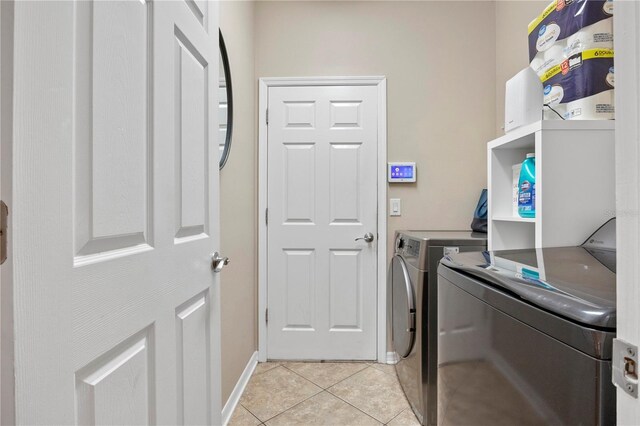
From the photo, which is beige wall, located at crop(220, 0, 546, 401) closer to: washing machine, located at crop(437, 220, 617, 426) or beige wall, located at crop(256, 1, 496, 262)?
beige wall, located at crop(256, 1, 496, 262)

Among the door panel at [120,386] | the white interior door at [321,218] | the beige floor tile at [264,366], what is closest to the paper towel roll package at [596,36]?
the white interior door at [321,218]

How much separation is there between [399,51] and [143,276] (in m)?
2.32

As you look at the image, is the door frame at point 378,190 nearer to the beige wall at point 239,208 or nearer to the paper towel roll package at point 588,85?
the beige wall at point 239,208

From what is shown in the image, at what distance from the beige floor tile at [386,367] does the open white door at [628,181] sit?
1922 mm

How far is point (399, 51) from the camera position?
2227mm

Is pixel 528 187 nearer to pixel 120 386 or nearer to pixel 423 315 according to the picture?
pixel 423 315

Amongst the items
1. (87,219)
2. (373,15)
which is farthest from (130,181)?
(373,15)

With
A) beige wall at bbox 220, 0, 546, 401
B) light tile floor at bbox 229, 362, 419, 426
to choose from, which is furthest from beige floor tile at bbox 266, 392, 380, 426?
beige wall at bbox 220, 0, 546, 401

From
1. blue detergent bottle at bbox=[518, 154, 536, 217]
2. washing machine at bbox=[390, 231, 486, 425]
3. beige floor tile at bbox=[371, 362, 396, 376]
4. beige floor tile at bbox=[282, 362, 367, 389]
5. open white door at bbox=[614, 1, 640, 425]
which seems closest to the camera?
open white door at bbox=[614, 1, 640, 425]

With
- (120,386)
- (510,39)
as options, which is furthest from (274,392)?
(510,39)

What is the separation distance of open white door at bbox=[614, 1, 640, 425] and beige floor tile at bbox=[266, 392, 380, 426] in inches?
60.0

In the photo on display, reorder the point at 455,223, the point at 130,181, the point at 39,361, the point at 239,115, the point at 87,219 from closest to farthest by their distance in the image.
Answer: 1. the point at 39,361
2. the point at 87,219
3. the point at 130,181
4. the point at 239,115
5. the point at 455,223

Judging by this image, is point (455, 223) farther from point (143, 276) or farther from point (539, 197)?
point (143, 276)

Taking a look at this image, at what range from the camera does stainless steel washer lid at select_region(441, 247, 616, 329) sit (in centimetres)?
41
